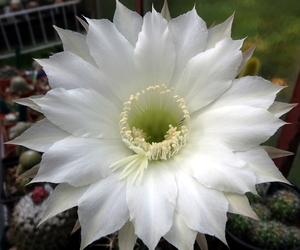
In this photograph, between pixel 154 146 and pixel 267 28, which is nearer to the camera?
pixel 154 146

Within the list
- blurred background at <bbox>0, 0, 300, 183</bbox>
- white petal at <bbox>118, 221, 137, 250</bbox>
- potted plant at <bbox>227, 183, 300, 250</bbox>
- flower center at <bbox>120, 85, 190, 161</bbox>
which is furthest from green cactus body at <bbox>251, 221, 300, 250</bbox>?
white petal at <bbox>118, 221, 137, 250</bbox>

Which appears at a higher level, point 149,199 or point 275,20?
point 275,20

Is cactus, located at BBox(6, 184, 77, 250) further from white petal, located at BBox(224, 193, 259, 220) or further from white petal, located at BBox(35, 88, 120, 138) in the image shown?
white petal, located at BBox(224, 193, 259, 220)

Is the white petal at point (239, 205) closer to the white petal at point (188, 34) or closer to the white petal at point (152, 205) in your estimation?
the white petal at point (152, 205)

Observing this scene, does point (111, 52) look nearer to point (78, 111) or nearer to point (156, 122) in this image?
point (78, 111)

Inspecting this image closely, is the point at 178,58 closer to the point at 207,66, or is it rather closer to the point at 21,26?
the point at 207,66

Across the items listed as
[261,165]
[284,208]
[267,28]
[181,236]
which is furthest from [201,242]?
[267,28]

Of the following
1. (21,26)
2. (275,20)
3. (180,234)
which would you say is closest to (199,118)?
(180,234)
